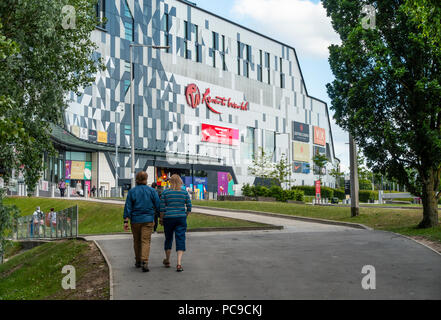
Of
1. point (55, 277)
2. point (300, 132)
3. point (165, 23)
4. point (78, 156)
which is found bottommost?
point (55, 277)

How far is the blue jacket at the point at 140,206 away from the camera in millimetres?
8564

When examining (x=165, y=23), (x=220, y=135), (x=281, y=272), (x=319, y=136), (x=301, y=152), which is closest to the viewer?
(x=281, y=272)

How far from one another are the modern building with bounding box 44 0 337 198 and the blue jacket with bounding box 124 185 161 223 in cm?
3987

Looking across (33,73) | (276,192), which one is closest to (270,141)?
(276,192)

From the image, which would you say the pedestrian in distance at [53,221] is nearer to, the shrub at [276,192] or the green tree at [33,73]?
the green tree at [33,73]

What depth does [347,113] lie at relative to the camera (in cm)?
1948

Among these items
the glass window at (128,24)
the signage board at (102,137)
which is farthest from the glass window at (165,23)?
the signage board at (102,137)

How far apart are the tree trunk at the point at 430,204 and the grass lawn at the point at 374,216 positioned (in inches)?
13.5

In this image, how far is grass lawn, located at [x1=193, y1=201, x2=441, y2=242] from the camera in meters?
17.3

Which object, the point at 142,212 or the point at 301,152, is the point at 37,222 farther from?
the point at 301,152

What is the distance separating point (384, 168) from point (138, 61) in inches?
2085

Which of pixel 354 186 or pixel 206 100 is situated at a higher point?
pixel 206 100

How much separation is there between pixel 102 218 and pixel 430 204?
1683cm

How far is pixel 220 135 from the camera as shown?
78.6 meters
